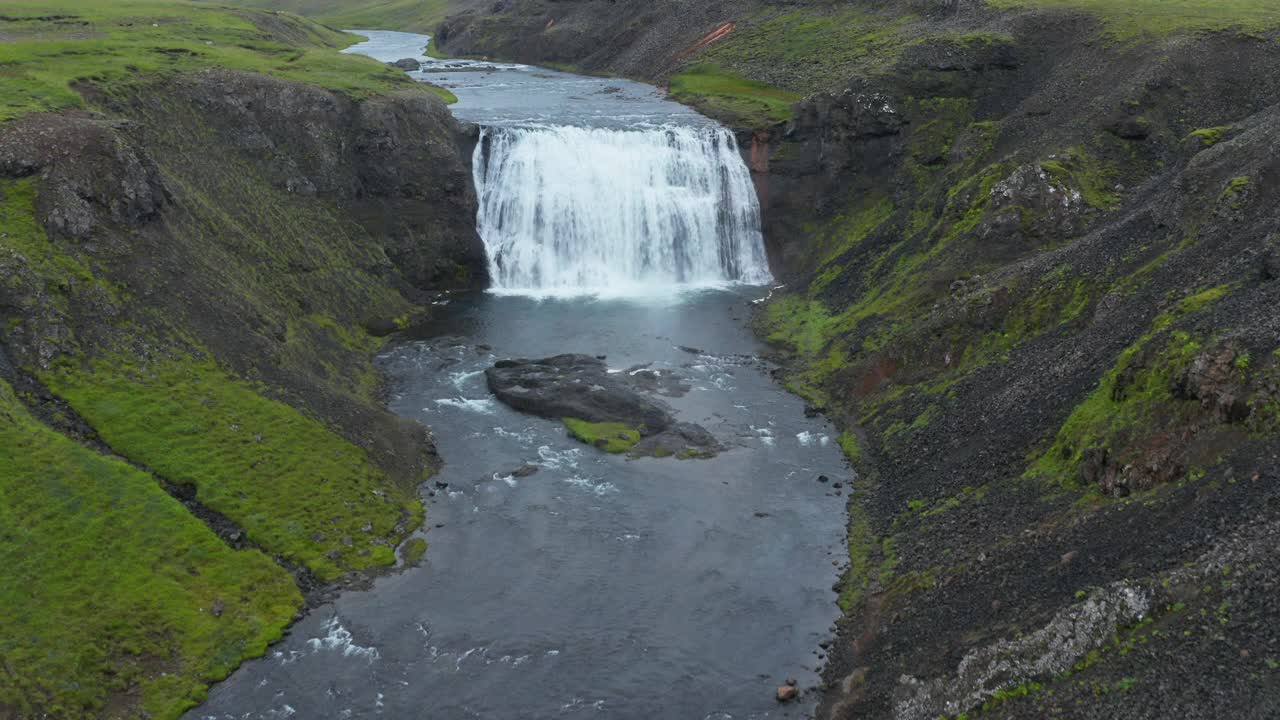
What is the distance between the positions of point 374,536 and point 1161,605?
27447 millimetres

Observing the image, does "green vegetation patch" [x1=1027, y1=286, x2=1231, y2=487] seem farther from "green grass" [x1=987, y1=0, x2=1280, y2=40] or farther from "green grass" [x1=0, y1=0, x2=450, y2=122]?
"green grass" [x1=0, y1=0, x2=450, y2=122]

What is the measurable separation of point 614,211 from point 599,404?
27606mm

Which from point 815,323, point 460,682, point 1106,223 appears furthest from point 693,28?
point 460,682

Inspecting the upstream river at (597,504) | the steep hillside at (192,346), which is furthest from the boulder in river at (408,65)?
the upstream river at (597,504)

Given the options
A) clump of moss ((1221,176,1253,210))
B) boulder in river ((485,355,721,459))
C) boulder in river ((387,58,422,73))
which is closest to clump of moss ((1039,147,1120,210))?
clump of moss ((1221,176,1253,210))

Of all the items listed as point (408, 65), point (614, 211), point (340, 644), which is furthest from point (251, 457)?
point (408, 65)

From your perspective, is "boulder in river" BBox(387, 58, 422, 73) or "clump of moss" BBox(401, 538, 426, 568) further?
"boulder in river" BBox(387, 58, 422, 73)

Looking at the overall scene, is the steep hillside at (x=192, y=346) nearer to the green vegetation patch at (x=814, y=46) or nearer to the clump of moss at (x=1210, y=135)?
the green vegetation patch at (x=814, y=46)

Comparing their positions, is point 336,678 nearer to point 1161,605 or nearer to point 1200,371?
point 1161,605

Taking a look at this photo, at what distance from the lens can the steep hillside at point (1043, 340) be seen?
2561cm

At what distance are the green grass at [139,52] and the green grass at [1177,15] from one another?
54.0 m

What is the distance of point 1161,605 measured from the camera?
2464 cm

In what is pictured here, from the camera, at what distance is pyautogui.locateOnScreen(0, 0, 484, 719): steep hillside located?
33.7m

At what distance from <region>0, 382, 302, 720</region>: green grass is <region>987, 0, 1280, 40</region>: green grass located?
6559 centimetres
